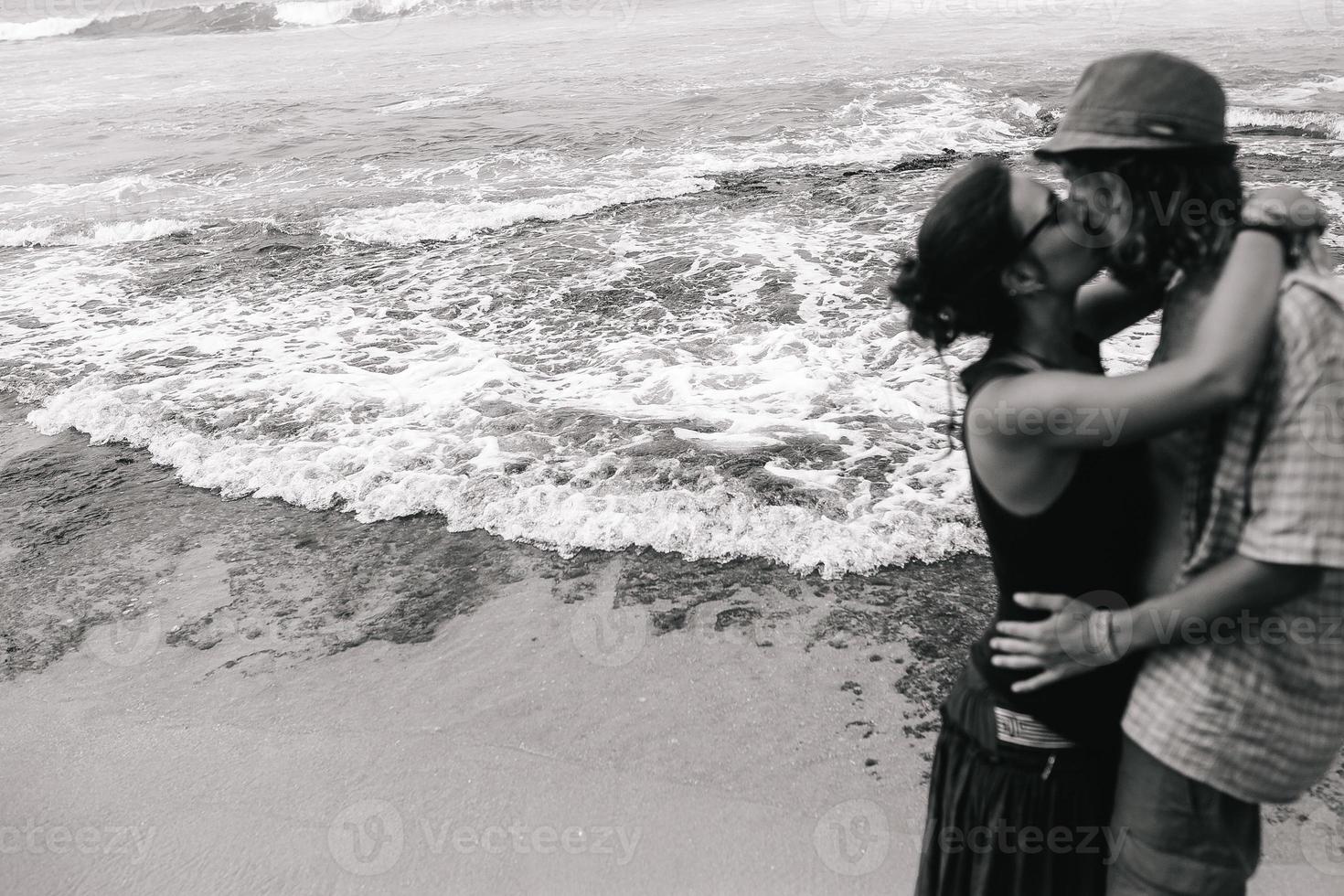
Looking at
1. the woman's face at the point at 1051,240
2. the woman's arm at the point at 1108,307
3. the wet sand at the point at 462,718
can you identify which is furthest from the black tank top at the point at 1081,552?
the wet sand at the point at 462,718

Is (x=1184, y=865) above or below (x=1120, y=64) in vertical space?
below

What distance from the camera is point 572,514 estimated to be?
14.5 ft

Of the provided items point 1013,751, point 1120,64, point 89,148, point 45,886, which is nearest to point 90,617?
point 45,886

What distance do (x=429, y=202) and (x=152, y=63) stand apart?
21.8 metres

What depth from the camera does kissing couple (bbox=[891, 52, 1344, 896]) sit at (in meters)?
1.24

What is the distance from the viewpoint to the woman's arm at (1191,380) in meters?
1.22

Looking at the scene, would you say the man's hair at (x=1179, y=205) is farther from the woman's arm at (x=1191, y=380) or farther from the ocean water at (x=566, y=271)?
the ocean water at (x=566, y=271)

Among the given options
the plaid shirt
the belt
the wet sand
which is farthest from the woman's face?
the wet sand

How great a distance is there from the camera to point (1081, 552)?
1.42 m

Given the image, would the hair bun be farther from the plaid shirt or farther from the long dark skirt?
the long dark skirt

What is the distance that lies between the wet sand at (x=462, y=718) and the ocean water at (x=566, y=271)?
0.45 meters

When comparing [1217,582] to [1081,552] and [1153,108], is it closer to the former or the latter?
[1081,552]

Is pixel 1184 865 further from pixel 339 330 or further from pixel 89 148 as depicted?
pixel 89 148

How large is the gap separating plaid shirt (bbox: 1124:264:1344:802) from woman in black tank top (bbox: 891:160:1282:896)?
5 centimetres
